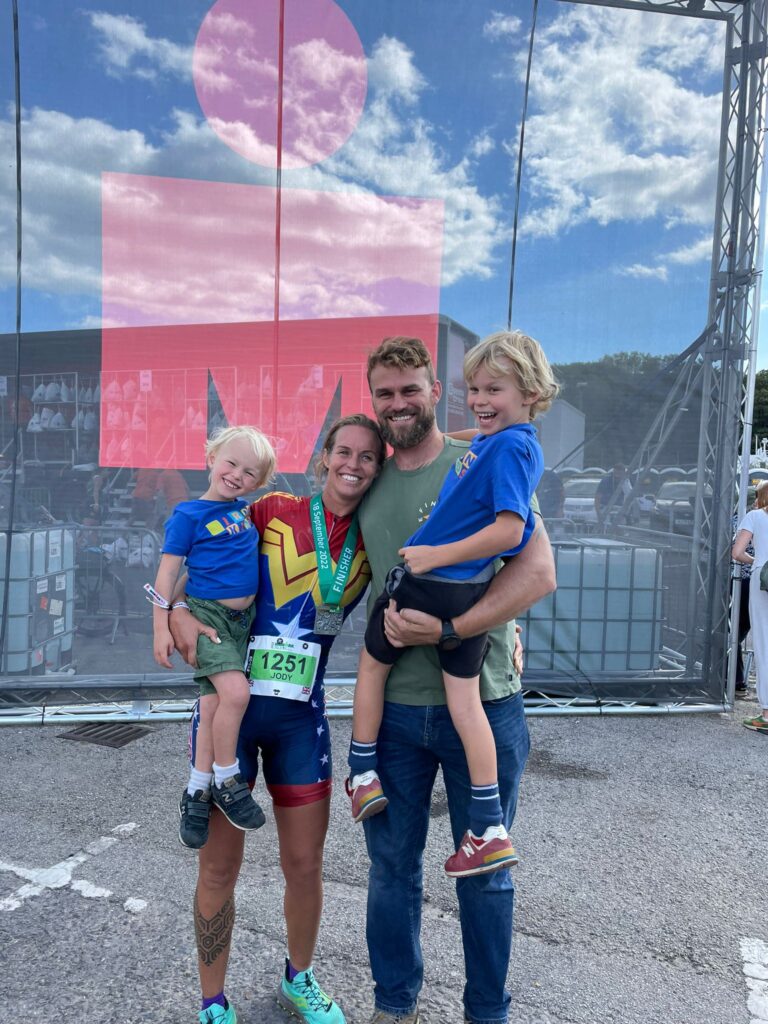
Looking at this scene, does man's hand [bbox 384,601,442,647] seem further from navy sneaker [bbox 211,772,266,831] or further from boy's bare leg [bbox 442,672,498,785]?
navy sneaker [bbox 211,772,266,831]

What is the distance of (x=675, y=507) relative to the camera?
566 centimetres

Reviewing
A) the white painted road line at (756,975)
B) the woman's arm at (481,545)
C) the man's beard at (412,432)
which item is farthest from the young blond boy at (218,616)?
the white painted road line at (756,975)

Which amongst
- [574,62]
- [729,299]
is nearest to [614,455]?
[729,299]

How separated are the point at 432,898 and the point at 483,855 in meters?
1.30

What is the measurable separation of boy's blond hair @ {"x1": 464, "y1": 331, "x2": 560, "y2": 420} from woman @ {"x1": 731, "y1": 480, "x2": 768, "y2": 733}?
13.1 feet

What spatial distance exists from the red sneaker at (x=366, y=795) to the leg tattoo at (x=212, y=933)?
1.66 ft

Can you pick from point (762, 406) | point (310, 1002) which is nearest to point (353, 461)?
point (310, 1002)

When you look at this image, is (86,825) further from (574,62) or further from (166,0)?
(574,62)

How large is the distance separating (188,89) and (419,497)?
4.15 m

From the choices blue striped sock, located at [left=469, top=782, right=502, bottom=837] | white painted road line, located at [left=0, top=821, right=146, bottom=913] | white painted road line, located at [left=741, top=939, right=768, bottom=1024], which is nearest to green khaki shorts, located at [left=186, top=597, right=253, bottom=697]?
blue striped sock, located at [left=469, top=782, right=502, bottom=837]

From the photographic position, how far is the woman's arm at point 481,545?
1868 millimetres

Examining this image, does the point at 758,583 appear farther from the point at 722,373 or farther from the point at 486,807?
the point at 486,807

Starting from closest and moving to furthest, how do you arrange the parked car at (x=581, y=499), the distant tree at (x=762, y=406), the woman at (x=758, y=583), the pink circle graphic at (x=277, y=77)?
1. the pink circle graphic at (x=277, y=77)
2. the woman at (x=758, y=583)
3. the parked car at (x=581, y=499)
4. the distant tree at (x=762, y=406)

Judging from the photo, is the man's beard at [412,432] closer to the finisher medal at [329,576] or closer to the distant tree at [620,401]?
the finisher medal at [329,576]
